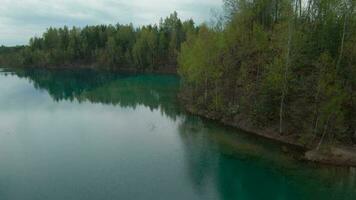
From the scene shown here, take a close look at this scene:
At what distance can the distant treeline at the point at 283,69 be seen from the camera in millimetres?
28703

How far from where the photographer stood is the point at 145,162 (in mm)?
26016

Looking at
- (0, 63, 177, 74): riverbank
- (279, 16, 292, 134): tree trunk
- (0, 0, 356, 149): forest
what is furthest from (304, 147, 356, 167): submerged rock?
(0, 63, 177, 74): riverbank

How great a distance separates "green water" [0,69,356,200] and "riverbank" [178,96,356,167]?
118 centimetres

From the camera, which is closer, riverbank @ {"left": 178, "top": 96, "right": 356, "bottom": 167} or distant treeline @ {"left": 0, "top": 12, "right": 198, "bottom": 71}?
riverbank @ {"left": 178, "top": 96, "right": 356, "bottom": 167}

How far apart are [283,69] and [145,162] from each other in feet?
54.4

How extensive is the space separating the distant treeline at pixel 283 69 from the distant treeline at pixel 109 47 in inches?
2263

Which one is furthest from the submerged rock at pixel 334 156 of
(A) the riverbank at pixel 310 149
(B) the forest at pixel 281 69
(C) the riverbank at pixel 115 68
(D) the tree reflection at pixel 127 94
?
(C) the riverbank at pixel 115 68

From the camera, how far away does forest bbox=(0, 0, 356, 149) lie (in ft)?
94.2

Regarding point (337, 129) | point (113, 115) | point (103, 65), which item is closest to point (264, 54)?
point (337, 129)

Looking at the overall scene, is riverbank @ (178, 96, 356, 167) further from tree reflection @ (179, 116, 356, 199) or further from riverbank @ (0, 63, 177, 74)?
riverbank @ (0, 63, 177, 74)

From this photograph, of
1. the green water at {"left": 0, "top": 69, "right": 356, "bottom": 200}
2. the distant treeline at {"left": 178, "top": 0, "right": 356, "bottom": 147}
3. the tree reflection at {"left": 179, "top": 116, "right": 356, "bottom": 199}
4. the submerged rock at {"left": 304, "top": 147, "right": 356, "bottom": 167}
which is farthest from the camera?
the distant treeline at {"left": 178, "top": 0, "right": 356, "bottom": 147}

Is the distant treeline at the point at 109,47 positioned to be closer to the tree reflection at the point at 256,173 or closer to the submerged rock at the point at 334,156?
the tree reflection at the point at 256,173

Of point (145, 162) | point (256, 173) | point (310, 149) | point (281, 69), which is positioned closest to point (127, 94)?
point (281, 69)

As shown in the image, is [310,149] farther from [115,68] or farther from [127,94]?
[115,68]
